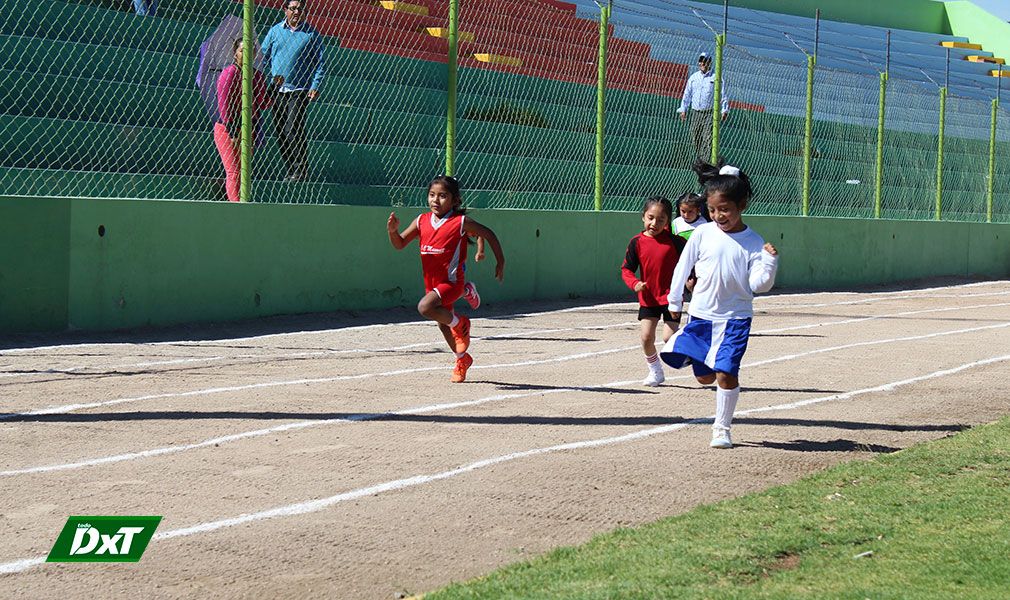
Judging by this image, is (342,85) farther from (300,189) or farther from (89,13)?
(89,13)

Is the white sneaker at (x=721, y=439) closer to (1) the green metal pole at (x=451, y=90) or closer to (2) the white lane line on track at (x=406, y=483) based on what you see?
(2) the white lane line on track at (x=406, y=483)

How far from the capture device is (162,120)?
14.2 metres

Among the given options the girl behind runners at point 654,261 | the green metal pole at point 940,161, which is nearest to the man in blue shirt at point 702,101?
the green metal pole at point 940,161

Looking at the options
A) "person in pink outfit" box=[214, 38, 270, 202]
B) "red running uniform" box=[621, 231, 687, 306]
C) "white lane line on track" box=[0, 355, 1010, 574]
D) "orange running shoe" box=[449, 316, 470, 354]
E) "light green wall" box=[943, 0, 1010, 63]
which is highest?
"light green wall" box=[943, 0, 1010, 63]

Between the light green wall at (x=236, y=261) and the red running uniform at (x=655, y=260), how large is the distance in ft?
15.6

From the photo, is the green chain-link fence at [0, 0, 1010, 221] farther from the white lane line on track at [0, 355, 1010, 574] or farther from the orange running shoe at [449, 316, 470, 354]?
the white lane line on track at [0, 355, 1010, 574]

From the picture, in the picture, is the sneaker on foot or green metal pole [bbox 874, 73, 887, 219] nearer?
the sneaker on foot

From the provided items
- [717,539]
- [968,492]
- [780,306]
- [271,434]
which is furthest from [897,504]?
[780,306]

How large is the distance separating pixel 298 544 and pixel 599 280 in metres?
13.9

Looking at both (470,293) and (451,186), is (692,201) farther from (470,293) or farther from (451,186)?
(451,186)

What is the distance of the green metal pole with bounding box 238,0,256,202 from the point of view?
45.3 ft

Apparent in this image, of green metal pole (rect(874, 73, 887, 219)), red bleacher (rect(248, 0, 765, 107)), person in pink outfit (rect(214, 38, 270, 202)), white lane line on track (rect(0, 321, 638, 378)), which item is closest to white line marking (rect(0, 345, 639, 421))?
white lane line on track (rect(0, 321, 638, 378))

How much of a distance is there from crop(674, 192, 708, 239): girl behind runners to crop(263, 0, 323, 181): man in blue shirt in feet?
15.5

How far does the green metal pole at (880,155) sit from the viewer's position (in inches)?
993
